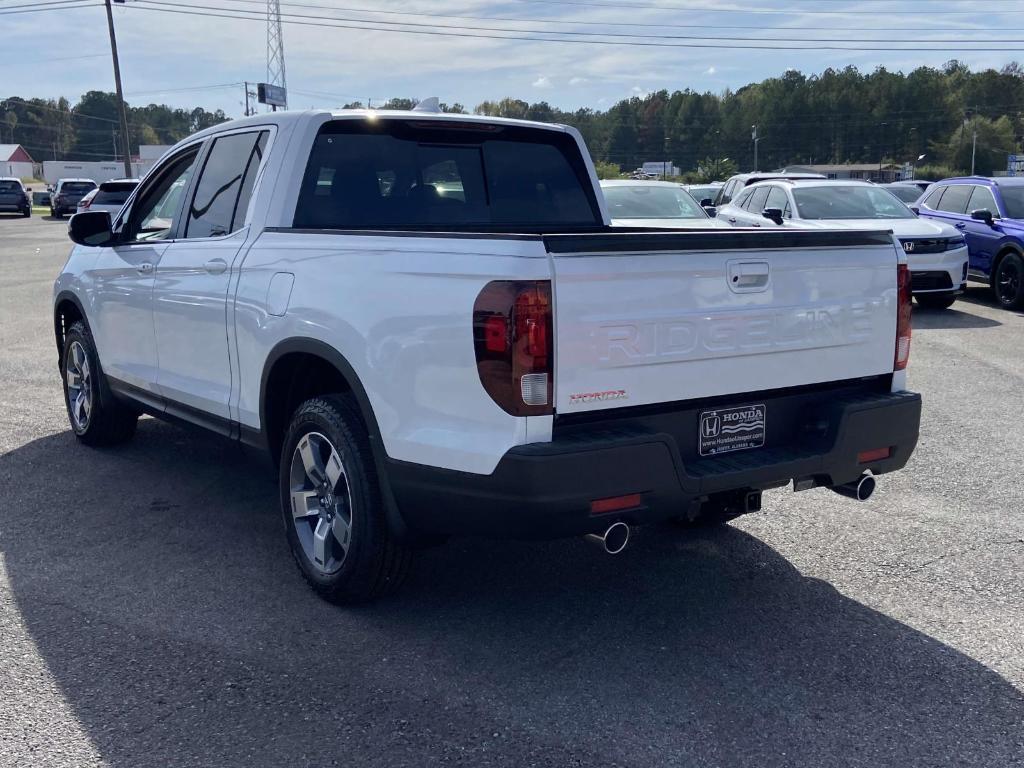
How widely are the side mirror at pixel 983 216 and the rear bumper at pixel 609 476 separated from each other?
11762 mm

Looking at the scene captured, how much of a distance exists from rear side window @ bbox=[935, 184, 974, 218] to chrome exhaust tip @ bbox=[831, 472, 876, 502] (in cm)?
1284

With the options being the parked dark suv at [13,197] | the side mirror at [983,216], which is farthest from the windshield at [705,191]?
the parked dark suv at [13,197]

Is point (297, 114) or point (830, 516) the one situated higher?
point (297, 114)

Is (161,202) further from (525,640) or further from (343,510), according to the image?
(525,640)

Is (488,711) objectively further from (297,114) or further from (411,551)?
(297,114)

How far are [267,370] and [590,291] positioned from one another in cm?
176

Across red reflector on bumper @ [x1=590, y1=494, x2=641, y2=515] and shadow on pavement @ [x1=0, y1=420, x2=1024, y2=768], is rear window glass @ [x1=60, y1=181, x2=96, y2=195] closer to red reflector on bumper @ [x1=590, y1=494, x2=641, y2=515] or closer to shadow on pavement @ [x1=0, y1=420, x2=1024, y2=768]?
shadow on pavement @ [x1=0, y1=420, x2=1024, y2=768]

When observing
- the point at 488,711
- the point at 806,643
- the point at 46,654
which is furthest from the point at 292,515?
the point at 806,643

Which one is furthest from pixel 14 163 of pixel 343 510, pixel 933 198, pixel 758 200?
pixel 343 510

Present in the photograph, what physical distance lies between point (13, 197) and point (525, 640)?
158 feet

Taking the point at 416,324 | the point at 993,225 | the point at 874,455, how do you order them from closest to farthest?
the point at 416,324
the point at 874,455
the point at 993,225

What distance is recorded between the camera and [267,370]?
4676 mm

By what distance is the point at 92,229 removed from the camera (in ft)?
20.7

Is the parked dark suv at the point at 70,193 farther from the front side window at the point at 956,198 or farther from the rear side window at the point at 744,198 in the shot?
the front side window at the point at 956,198
